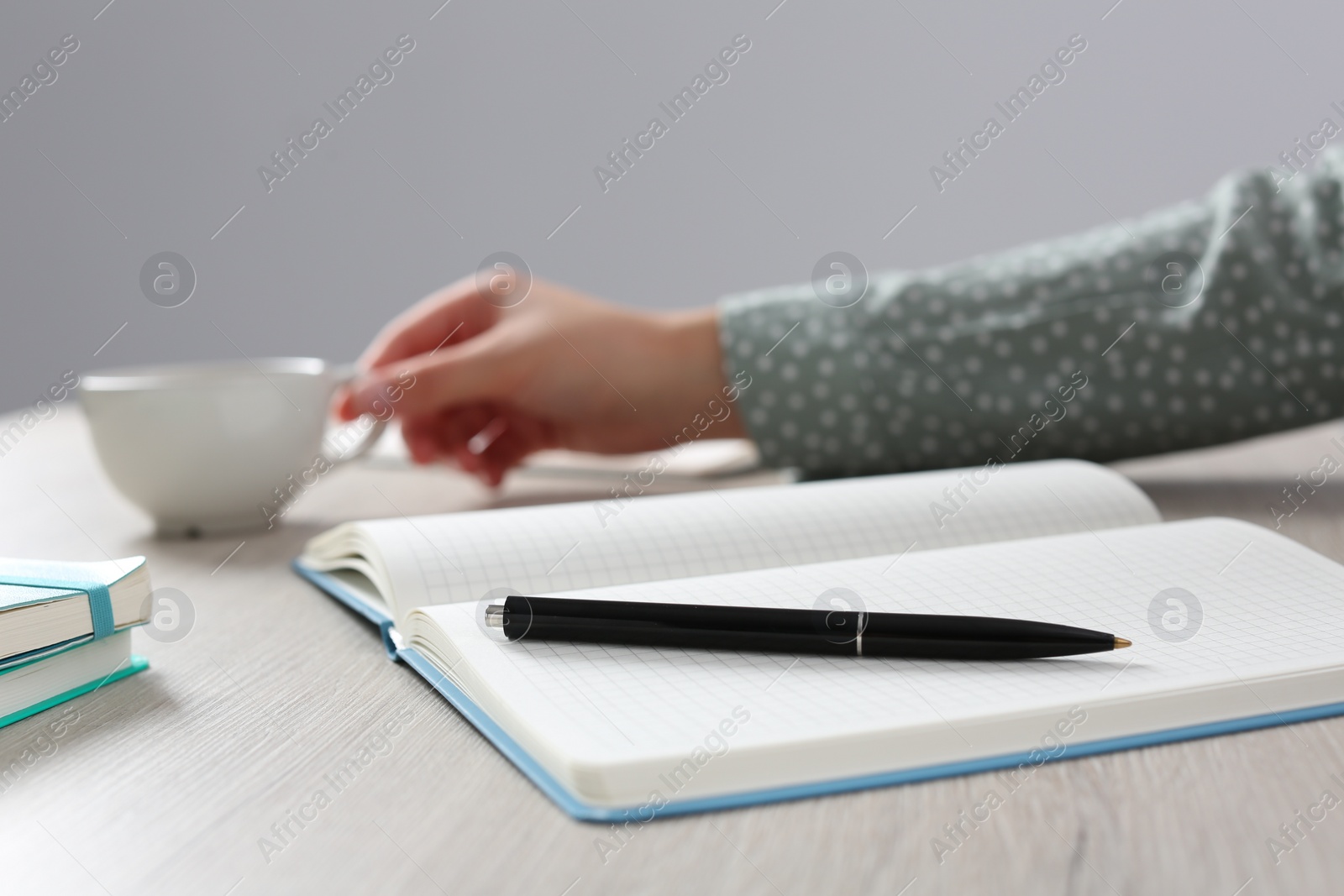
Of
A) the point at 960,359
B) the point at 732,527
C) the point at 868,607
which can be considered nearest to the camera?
the point at 868,607

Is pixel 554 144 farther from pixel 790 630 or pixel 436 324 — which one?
pixel 790 630

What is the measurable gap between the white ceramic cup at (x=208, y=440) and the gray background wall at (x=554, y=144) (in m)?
1.68

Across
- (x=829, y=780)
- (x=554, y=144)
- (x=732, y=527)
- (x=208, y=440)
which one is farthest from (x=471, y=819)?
(x=554, y=144)

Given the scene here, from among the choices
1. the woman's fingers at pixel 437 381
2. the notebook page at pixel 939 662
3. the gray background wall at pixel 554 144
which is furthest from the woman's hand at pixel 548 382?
the gray background wall at pixel 554 144

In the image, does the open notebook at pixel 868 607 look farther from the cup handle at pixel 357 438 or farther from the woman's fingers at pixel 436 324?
the woman's fingers at pixel 436 324

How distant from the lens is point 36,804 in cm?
29

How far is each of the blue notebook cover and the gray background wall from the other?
1921 mm

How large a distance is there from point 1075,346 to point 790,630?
0.43 m

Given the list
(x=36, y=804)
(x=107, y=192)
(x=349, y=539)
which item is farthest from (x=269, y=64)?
(x=36, y=804)

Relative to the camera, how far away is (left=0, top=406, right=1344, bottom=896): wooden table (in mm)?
247

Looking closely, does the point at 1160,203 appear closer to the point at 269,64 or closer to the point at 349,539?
the point at 269,64

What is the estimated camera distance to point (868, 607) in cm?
40

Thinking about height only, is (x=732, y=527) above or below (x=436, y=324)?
below

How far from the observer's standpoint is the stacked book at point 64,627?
1.14 feet
